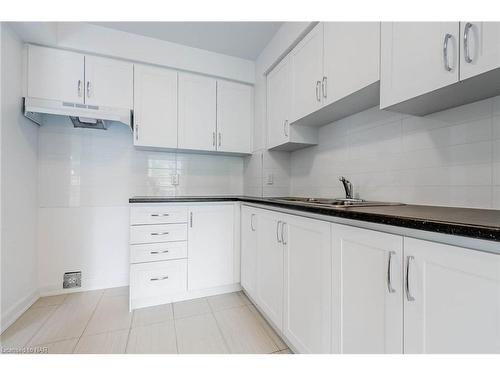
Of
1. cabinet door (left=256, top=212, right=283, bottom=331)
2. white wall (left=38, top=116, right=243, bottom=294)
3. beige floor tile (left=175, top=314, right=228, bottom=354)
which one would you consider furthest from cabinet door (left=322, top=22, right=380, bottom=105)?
white wall (left=38, top=116, right=243, bottom=294)

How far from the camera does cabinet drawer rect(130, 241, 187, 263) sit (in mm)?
1828

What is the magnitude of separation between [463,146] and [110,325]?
2449 millimetres

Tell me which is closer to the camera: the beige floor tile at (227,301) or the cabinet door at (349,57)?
the cabinet door at (349,57)

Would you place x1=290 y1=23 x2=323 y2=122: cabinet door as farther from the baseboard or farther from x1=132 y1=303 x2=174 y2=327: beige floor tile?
the baseboard

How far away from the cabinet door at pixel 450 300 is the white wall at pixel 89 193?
93.0 inches

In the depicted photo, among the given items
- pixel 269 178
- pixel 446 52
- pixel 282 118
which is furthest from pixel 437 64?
pixel 269 178

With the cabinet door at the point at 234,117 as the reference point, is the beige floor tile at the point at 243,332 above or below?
below

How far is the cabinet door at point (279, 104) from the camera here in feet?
6.59

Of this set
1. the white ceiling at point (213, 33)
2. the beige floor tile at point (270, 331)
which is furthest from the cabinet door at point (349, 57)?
the beige floor tile at point (270, 331)

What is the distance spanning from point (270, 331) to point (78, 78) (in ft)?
8.63

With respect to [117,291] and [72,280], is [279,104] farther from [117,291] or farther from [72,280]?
[72,280]

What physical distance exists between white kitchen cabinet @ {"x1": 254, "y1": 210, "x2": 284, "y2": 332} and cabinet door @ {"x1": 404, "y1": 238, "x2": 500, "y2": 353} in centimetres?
77

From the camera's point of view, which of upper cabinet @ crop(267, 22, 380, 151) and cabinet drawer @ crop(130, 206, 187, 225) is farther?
cabinet drawer @ crop(130, 206, 187, 225)

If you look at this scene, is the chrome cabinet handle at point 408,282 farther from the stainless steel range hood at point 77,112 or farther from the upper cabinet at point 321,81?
the stainless steel range hood at point 77,112
